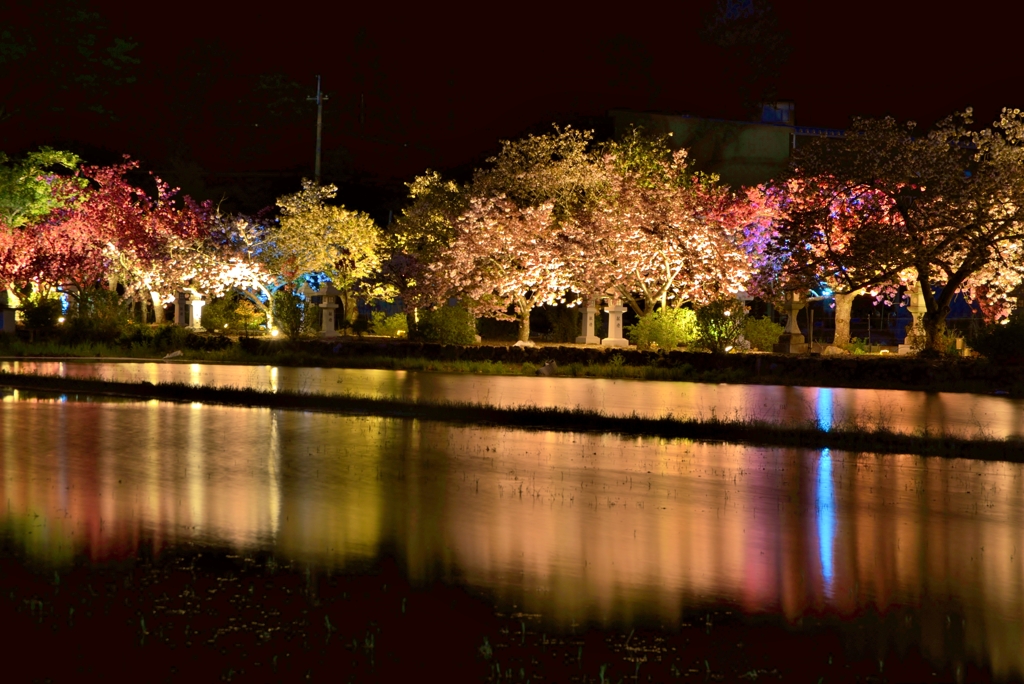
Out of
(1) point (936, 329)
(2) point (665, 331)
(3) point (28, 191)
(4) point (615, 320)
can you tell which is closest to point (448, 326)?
(4) point (615, 320)

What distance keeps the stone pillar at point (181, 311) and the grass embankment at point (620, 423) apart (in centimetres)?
3030

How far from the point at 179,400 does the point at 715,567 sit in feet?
54.2

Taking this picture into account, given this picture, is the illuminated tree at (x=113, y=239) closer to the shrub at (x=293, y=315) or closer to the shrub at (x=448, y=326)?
the shrub at (x=293, y=315)

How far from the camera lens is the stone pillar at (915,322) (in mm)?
39375

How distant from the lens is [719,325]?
36406 millimetres

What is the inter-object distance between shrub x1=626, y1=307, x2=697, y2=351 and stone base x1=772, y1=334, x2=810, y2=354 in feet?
10.3

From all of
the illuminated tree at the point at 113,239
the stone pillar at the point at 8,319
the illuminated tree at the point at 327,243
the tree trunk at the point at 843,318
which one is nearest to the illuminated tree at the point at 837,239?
the tree trunk at the point at 843,318

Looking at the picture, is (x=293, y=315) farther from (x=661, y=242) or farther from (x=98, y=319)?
(x=661, y=242)

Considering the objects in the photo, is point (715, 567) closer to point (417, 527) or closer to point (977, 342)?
point (417, 527)

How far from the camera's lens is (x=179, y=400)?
954 inches

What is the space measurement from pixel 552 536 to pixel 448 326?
30299 mm

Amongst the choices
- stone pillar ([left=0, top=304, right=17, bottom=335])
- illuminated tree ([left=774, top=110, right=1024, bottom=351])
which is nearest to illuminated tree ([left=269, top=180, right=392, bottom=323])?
stone pillar ([left=0, top=304, right=17, bottom=335])

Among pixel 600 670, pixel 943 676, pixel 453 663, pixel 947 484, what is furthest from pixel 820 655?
pixel 947 484

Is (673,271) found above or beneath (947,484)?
above
